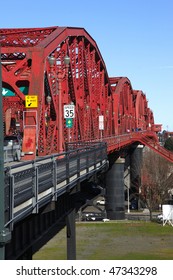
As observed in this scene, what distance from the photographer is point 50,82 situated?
109 feet

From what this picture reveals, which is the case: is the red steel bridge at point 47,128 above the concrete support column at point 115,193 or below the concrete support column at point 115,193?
above

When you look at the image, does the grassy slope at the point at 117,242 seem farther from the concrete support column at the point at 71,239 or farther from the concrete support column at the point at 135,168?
the concrete support column at the point at 135,168

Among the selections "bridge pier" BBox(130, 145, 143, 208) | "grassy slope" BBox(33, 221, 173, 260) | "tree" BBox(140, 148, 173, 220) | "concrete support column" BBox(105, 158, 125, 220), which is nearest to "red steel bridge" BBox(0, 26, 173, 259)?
"concrete support column" BBox(105, 158, 125, 220)

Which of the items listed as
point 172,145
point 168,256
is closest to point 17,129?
point 168,256

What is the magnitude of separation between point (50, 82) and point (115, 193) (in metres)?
32.9

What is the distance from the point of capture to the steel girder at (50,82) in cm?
2995

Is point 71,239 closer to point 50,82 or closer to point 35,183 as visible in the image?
point 50,82

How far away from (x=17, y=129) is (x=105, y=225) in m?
24.7

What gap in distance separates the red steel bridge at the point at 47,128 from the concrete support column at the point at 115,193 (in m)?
0.25

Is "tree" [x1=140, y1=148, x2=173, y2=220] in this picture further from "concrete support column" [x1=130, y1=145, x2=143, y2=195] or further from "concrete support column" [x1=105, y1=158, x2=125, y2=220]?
"concrete support column" [x1=105, y1=158, x2=125, y2=220]

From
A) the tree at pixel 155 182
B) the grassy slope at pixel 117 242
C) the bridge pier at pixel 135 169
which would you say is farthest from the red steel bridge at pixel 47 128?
the bridge pier at pixel 135 169

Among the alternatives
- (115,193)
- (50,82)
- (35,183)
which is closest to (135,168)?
(115,193)

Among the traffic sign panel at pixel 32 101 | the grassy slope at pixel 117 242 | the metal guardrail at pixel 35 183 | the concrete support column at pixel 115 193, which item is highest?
the traffic sign panel at pixel 32 101

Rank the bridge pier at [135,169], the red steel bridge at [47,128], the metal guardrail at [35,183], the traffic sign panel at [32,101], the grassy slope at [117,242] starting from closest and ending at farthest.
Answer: the metal guardrail at [35,183] → the red steel bridge at [47,128] → the traffic sign panel at [32,101] → the grassy slope at [117,242] → the bridge pier at [135,169]
